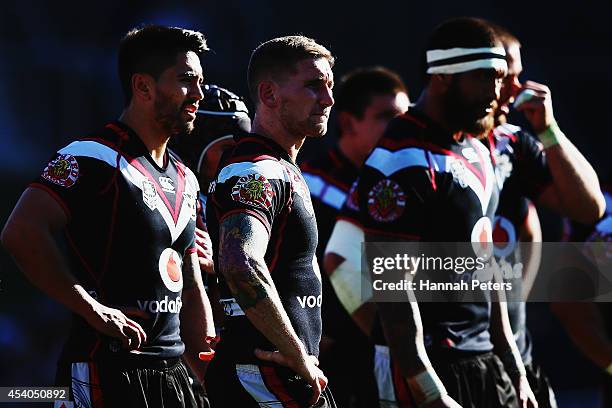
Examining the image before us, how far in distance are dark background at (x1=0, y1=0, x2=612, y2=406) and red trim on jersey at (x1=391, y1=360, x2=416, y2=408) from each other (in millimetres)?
2250

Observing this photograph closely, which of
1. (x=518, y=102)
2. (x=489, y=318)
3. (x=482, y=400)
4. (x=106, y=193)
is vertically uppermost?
(x=518, y=102)

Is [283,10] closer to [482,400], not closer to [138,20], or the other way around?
[138,20]

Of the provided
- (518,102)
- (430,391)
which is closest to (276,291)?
(430,391)

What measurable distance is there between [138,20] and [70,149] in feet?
11.4

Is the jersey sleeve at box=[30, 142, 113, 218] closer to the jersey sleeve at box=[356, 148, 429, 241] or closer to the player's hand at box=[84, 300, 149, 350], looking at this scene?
the player's hand at box=[84, 300, 149, 350]

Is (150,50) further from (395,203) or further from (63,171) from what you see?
(395,203)

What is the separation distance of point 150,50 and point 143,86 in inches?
6.1

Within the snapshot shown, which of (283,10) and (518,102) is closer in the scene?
(518,102)

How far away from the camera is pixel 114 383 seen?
4.52 metres

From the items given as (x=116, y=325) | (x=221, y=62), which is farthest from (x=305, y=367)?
(x=221, y=62)

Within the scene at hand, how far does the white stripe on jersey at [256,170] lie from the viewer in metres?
4.23

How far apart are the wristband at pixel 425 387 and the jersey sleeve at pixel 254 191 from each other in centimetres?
116

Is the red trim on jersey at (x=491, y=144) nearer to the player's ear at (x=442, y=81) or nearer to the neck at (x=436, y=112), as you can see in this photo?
the neck at (x=436, y=112)

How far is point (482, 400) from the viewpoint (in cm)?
544
